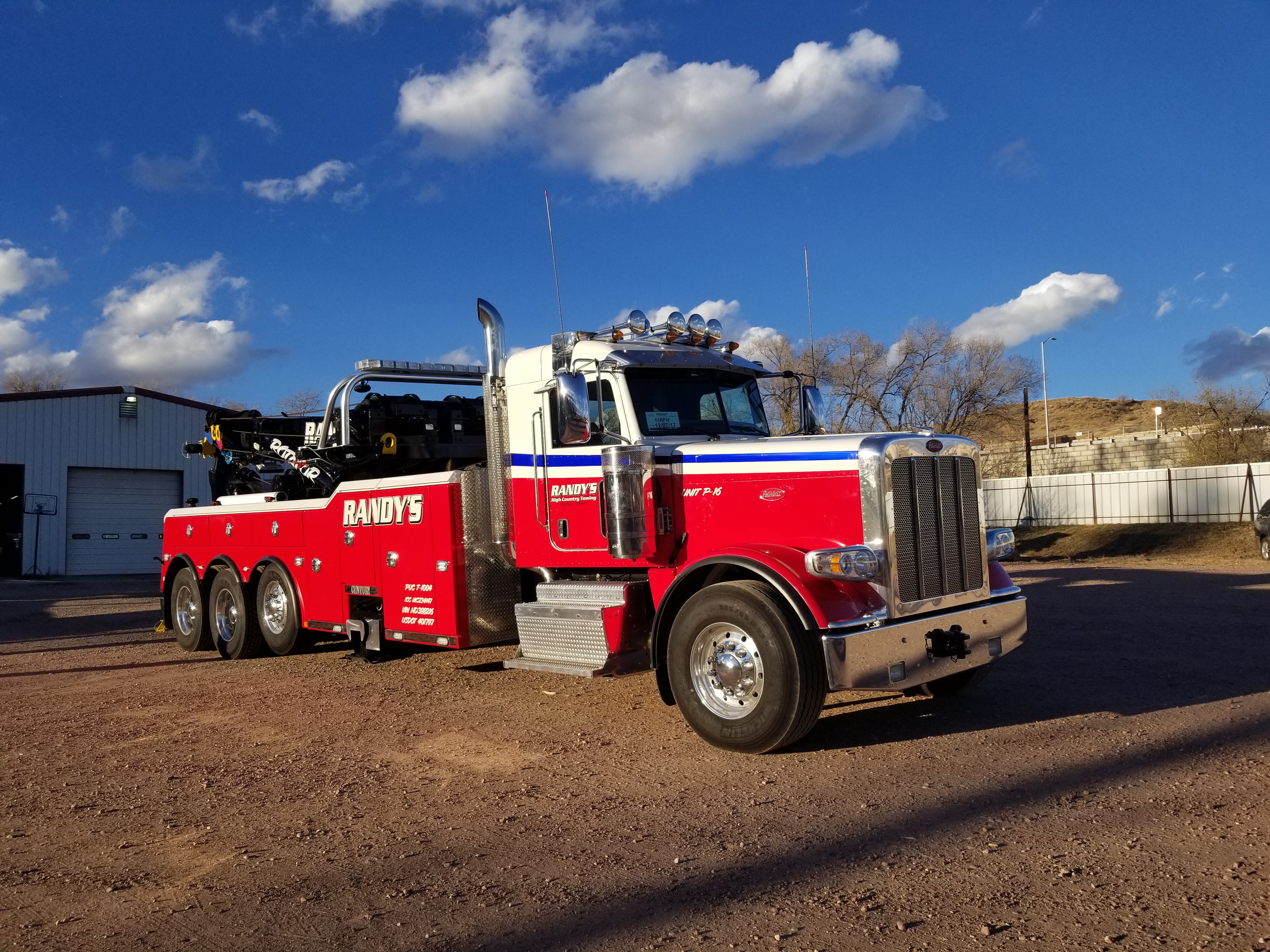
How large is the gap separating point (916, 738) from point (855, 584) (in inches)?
47.3

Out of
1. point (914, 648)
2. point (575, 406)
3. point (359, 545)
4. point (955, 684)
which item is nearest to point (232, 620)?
point (359, 545)

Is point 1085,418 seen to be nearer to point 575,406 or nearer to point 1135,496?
point 1135,496

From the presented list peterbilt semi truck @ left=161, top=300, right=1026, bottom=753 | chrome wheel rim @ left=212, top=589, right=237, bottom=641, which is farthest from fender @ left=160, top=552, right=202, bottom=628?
peterbilt semi truck @ left=161, top=300, right=1026, bottom=753

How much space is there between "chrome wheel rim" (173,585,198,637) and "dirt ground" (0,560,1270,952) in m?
2.99

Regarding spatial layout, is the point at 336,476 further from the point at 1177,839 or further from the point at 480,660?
the point at 1177,839

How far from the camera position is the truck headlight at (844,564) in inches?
234

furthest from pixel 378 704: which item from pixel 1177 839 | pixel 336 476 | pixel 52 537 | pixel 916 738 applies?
pixel 52 537

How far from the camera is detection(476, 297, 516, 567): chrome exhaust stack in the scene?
830 centimetres

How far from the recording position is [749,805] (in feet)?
16.9

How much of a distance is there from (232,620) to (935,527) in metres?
8.39

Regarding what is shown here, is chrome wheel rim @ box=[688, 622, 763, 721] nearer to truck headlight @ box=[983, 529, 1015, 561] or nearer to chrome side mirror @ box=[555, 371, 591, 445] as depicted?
chrome side mirror @ box=[555, 371, 591, 445]

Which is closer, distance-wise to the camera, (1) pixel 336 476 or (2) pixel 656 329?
(2) pixel 656 329

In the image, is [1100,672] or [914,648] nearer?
[914,648]

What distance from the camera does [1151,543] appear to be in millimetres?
29047
